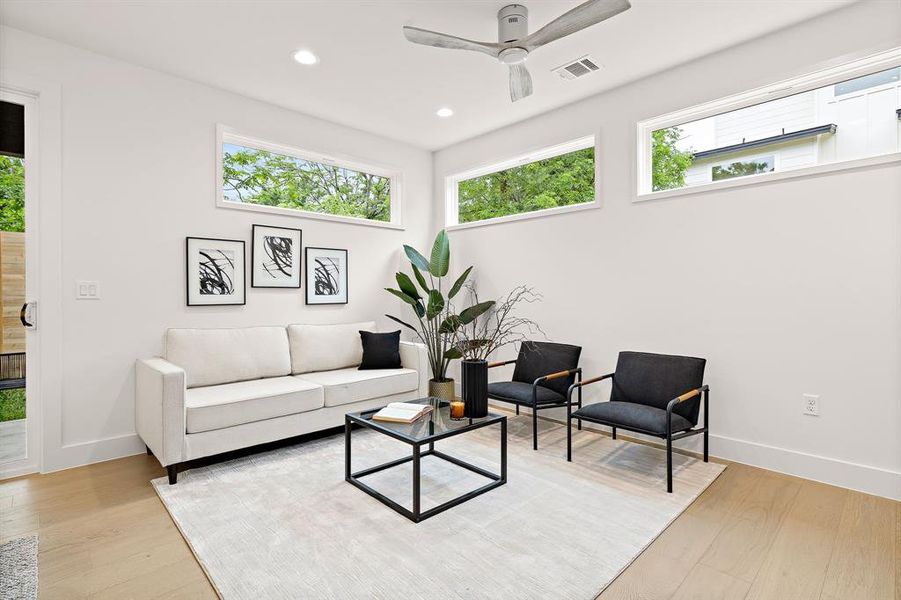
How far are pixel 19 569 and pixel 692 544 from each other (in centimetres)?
309

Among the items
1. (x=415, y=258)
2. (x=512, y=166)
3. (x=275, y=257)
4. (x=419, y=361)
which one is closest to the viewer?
(x=275, y=257)

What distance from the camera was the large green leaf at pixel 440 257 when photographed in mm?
5023

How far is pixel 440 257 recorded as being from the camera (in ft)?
16.5

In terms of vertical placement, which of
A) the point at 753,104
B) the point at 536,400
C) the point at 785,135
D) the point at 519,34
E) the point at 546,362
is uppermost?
the point at 519,34

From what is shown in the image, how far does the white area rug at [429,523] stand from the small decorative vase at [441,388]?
1310 mm

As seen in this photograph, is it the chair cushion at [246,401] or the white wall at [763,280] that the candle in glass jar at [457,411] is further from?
the white wall at [763,280]

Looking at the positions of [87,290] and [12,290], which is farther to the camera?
[87,290]

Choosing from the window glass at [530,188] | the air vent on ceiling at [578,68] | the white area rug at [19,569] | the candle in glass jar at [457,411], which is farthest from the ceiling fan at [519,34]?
the white area rug at [19,569]

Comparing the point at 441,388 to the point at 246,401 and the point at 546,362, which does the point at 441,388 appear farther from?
the point at 246,401

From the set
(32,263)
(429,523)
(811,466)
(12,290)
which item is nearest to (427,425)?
(429,523)

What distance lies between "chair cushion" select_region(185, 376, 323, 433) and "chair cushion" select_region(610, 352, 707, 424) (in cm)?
240

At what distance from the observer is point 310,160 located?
4633mm

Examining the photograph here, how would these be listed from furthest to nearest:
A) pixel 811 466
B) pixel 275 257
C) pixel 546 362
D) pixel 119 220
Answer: pixel 275 257
pixel 546 362
pixel 119 220
pixel 811 466

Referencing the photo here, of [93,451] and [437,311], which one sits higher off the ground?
[437,311]
